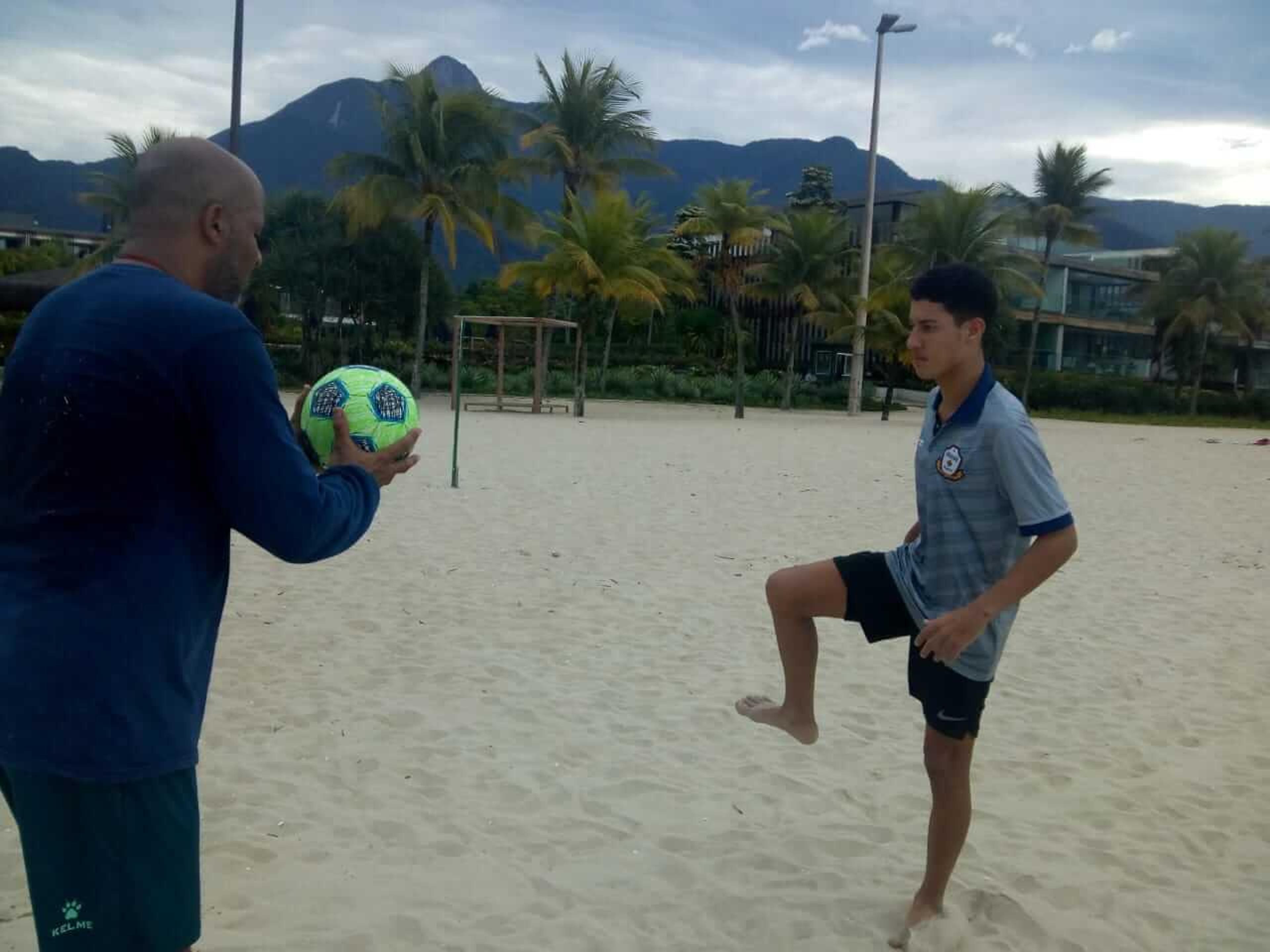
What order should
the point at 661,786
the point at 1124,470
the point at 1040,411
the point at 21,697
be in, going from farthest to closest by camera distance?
1. the point at 1040,411
2. the point at 1124,470
3. the point at 661,786
4. the point at 21,697

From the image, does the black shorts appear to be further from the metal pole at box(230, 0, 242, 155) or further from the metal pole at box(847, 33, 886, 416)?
the metal pole at box(847, 33, 886, 416)

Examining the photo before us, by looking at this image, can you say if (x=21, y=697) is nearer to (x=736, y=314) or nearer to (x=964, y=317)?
(x=964, y=317)

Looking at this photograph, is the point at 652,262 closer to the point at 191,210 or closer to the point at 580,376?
the point at 580,376

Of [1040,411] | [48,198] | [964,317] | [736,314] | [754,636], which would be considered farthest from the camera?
[48,198]

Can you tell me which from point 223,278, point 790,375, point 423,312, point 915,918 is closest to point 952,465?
point 915,918

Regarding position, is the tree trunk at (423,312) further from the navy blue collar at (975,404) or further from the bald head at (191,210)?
the bald head at (191,210)

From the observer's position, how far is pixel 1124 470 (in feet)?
52.7

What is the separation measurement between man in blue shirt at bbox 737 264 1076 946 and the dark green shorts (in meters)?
1.75

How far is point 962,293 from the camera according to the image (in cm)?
278

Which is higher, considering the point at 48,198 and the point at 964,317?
the point at 48,198

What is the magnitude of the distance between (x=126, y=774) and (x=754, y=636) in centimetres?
469

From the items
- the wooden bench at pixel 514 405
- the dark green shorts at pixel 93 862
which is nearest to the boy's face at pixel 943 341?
the dark green shorts at pixel 93 862

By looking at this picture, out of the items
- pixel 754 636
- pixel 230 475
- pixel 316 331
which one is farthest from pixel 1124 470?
pixel 316 331

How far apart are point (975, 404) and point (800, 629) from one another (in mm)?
788
